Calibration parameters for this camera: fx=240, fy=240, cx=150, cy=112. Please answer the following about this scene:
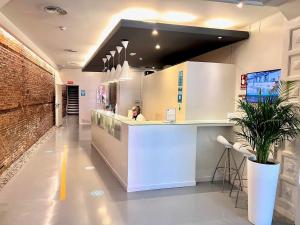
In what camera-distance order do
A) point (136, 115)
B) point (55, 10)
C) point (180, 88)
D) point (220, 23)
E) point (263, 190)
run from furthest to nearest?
point (136, 115), point (180, 88), point (220, 23), point (55, 10), point (263, 190)

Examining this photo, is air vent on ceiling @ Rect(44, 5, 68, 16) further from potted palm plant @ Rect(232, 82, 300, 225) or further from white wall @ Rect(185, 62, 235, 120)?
potted palm plant @ Rect(232, 82, 300, 225)

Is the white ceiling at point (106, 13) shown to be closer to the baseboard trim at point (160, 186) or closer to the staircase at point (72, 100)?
the baseboard trim at point (160, 186)

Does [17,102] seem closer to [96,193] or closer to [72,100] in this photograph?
[96,193]

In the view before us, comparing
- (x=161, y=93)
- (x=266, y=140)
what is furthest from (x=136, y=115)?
(x=266, y=140)

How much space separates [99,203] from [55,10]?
3.20m

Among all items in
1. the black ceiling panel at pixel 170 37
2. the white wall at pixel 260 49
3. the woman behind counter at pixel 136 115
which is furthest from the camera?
the woman behind counter at pixel 136 115

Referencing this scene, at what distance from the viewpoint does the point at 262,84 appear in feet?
13.4

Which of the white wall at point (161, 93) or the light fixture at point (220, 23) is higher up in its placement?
the light fixture at point (220, 23)

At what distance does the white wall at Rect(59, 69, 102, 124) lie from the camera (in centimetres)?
Answer: 1344

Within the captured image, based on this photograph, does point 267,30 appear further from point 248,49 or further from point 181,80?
point 181,80

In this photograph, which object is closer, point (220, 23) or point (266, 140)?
point (266, 140)

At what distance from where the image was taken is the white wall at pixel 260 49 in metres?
3.80

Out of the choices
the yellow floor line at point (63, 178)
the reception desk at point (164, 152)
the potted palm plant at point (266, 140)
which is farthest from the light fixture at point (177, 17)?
the yellow floor line at point (63, 178)

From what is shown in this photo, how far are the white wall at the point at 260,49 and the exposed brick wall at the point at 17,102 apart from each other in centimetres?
466
